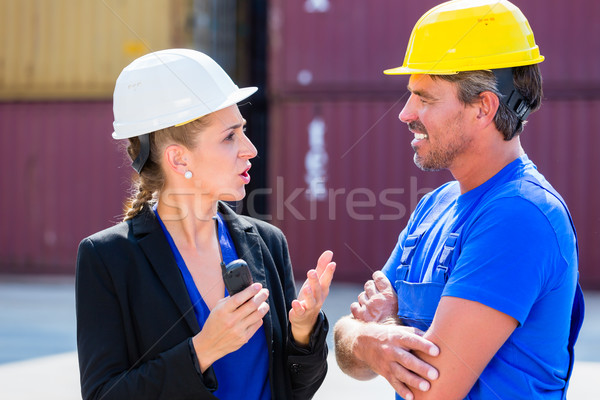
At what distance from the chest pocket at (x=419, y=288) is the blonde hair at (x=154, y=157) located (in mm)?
789

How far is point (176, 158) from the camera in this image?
214cm

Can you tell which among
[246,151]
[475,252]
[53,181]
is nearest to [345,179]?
[53,181]

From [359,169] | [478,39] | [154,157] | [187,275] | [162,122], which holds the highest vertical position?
[478,39]

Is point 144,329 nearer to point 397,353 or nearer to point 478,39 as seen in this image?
point 397,353

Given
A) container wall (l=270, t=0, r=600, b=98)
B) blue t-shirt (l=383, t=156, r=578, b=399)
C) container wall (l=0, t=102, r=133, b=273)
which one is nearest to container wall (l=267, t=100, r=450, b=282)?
container wall (l=270, t=0, r=600, b=98)

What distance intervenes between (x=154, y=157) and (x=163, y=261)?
0.39 m

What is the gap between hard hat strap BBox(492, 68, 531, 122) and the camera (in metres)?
1.90

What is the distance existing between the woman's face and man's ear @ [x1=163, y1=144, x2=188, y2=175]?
2 cm

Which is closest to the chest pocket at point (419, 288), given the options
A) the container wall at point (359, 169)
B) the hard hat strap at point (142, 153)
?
the hard hat strap at point (142, 153)

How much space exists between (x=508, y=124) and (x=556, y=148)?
7.68m

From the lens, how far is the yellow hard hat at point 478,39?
6.15ft

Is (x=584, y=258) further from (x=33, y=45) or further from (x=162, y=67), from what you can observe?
(x=33, y=45)

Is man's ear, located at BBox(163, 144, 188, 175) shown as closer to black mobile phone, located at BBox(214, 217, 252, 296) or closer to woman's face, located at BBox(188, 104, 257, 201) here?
woman's face, located at BBox(188, 104, 257, 201)

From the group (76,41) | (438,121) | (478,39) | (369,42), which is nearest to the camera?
(478,39)
